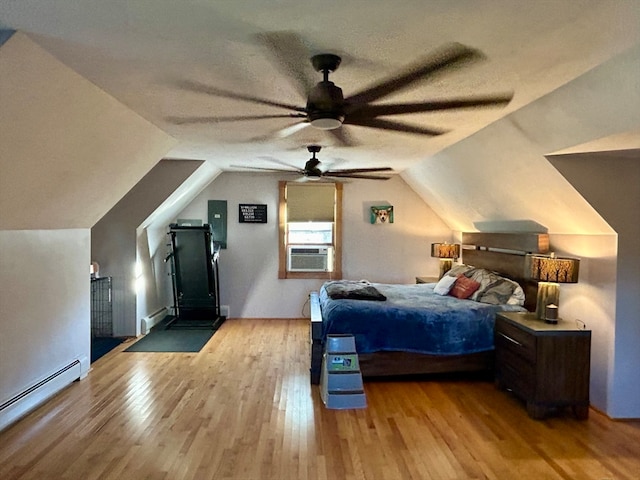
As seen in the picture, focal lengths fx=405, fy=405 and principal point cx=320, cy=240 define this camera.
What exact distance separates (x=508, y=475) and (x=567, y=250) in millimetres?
2140

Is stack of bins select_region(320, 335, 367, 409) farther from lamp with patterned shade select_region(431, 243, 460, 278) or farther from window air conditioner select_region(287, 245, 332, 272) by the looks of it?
window air conditioner select_region(287, 245, 332, 272)

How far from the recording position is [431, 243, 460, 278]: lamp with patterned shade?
577 centimetres

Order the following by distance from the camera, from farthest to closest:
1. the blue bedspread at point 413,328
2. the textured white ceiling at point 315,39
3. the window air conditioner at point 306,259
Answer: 1. the window air conditioner at point 306,259
2. the blue bedspread at point 413,328
3. the textured white ceiling at point 315,39

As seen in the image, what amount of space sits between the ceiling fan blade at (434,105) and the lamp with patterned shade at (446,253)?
331 centimetres

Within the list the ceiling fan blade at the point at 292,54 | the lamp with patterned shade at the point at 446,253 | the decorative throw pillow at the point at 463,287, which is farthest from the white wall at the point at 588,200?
the lamp with patterned shade at the point at 446,253

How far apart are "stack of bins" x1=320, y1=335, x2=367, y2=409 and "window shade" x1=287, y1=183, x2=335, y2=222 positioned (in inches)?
122

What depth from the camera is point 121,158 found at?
3410 mm

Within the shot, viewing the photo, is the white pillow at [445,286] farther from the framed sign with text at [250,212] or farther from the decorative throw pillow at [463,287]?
the framed sign with text at [250,212]

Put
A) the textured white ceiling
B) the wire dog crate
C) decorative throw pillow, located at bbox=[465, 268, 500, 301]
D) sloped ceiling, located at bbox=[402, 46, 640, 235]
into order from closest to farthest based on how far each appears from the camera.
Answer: the textured white ceiling
sloped ceiling, located at bbox=[402, 46, 640, 235]
decorative throw pillow, located at bbox=[465, 268, 500, 301]
the wire dog crate

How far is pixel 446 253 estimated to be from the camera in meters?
5.77

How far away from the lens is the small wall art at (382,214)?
6.45 metres

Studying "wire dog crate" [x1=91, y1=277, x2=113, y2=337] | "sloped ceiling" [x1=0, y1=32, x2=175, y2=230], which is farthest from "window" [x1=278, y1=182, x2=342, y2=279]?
"sloped ceiling" [x1=0, y1=32, x2=175, y2=230]

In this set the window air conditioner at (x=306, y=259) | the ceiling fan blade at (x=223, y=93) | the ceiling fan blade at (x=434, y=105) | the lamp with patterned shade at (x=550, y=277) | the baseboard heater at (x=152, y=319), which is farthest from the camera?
the window air conditioner at (x=306, y=259)

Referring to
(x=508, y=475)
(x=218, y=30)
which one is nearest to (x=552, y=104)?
(x=218, y=30)
